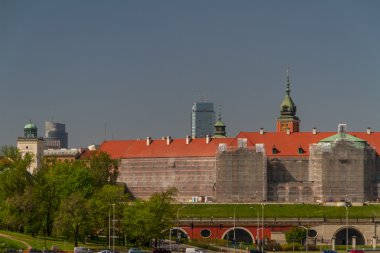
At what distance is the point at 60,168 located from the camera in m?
182

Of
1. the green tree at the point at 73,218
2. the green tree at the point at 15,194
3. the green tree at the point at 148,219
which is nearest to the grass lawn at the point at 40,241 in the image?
the green tree at the point at 73,218

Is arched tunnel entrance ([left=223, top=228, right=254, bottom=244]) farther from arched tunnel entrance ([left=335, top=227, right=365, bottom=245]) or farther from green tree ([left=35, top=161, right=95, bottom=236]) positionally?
green tree ([left=35, top=161, right=95, bottom=236])

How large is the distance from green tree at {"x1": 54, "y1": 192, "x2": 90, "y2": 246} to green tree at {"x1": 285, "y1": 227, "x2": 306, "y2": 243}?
116 feet

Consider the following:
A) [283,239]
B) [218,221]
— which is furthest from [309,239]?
[218,221]

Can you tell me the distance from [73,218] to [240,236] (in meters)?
46.9

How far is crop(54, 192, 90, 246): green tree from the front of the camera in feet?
502

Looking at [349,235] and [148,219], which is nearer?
[148,219]

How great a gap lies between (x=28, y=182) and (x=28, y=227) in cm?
840

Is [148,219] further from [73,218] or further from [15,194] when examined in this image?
[15,194]


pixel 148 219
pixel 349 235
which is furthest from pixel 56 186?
pixel 349 235

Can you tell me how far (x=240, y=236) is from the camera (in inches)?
7653

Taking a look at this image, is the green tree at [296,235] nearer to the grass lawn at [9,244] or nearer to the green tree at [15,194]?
the green tree at [15,194]

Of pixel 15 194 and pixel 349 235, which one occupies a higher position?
pixel 15 194

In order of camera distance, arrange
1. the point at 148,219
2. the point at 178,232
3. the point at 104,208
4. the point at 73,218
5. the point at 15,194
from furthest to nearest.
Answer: the point at 178,232
the point at 104,208
the point at 15,194
the point at 148,219
the point at 73,218
